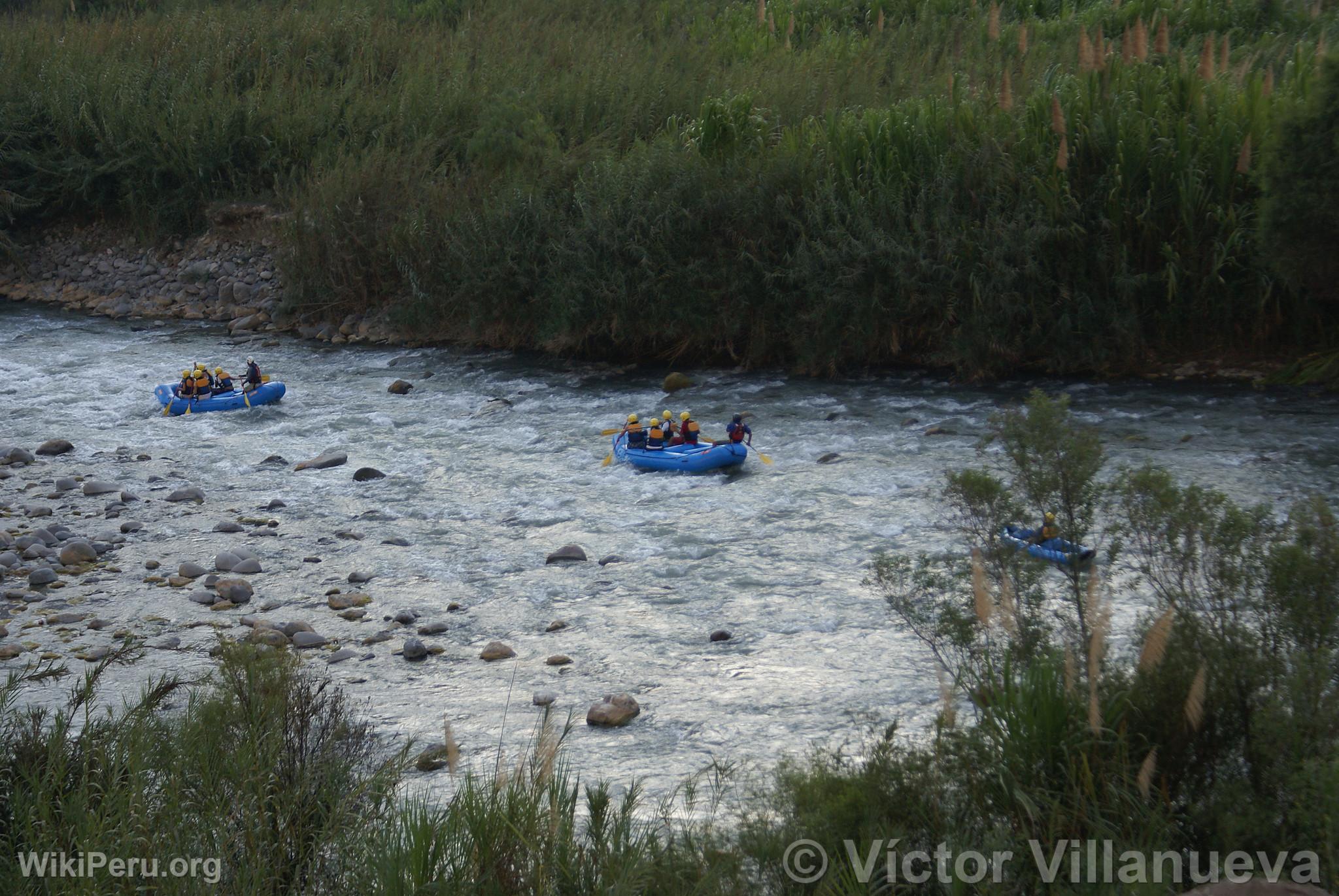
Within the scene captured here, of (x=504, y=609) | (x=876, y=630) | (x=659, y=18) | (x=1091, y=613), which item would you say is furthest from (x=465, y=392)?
(x=659, y=18)

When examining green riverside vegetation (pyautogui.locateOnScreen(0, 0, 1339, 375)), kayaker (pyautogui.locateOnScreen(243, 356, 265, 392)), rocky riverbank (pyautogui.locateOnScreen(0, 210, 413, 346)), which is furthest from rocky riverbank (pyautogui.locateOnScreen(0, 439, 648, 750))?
rocky riverbank (pyautogui.locateOnScreen(0, 210, 413, 346))

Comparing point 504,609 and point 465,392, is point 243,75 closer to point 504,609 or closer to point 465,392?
point 465,392

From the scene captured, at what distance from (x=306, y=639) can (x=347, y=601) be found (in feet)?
2.41

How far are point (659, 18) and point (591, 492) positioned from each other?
16.1 meters

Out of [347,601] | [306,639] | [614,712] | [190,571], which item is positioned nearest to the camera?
[614,712]

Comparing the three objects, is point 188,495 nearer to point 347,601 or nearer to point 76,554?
point 76,554

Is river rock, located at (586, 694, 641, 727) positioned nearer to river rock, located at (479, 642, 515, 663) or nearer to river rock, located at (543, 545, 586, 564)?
river rock, located at (479, 642, 515, 663)

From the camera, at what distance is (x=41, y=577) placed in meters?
8.31

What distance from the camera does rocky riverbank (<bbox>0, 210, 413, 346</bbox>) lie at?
18656 millimetres

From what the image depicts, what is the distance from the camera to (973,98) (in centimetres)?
1467

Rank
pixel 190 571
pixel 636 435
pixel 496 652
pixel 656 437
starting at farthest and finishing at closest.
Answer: pixel 636 435, pixel 656 437, pixel 190 571, pixel 496 652

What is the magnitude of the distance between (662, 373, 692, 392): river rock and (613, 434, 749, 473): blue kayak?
117 inches

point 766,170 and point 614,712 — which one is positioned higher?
point 766,170

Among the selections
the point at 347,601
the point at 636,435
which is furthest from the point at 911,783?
the point at 636,435
